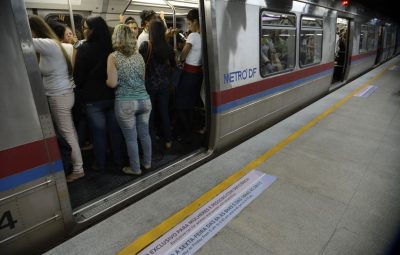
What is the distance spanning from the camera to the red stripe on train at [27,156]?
5.60 feet

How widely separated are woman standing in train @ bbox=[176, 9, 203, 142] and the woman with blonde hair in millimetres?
956

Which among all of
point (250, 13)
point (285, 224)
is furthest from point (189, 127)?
point (285, 224)

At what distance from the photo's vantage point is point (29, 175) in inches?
72.7

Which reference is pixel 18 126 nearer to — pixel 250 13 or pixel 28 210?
pixel 28 210

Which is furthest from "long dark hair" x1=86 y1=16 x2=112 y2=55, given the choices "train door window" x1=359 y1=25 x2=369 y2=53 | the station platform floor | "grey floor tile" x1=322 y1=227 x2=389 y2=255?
"train door window" x1=359 y1=25 x2=369 y2=53

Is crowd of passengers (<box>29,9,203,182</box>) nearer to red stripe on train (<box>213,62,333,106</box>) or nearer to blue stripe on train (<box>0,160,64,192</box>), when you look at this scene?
red stripe on train (<box>213,62,333,106</box>)

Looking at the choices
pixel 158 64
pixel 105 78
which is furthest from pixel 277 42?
pixel 105 78

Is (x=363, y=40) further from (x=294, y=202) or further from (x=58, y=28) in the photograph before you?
(x=58, y=28)

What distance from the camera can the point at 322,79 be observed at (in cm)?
653

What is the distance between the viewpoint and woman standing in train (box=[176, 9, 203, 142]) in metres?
3.54

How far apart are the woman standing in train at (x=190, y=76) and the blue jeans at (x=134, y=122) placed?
956 mm

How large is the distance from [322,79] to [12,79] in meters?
6.34

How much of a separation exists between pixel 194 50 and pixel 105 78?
4.15 ft

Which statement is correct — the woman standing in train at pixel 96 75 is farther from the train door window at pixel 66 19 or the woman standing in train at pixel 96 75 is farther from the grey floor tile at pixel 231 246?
the train door window at pixel 66 19
